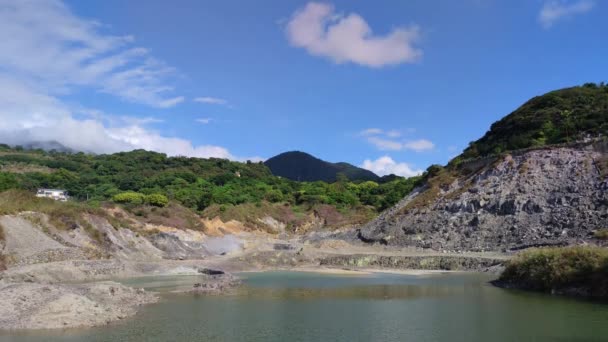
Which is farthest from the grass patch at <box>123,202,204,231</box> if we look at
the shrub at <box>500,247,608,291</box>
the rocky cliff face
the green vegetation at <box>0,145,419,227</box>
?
the shrub at <box>500,247,608,291</box>

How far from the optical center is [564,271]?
34938 mm

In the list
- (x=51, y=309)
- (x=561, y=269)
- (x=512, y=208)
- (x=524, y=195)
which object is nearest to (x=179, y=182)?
(x=512, y=208)

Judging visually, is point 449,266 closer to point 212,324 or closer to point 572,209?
point 572,209

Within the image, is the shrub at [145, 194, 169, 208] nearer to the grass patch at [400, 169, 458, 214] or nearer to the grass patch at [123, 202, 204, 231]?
the grass patch at [123, 202, 204, 231]

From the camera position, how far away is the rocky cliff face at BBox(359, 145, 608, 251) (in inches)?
2223

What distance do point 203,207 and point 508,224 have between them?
62.4 metres

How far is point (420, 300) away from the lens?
32719mm

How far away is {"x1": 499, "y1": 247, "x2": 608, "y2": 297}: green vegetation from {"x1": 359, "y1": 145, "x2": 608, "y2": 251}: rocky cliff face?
15.2 m

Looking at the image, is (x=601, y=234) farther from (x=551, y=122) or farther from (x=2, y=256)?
(x=2, y=256)

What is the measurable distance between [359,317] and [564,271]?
18.4 m

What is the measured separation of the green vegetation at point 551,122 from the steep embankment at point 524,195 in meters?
0.23

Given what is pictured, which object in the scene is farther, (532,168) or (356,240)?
(356,240)

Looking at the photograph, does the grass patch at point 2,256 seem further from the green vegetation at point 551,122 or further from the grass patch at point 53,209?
the green vegetation at point 551,122

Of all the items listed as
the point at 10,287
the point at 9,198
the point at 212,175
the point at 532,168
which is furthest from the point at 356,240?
the point at 212,175
